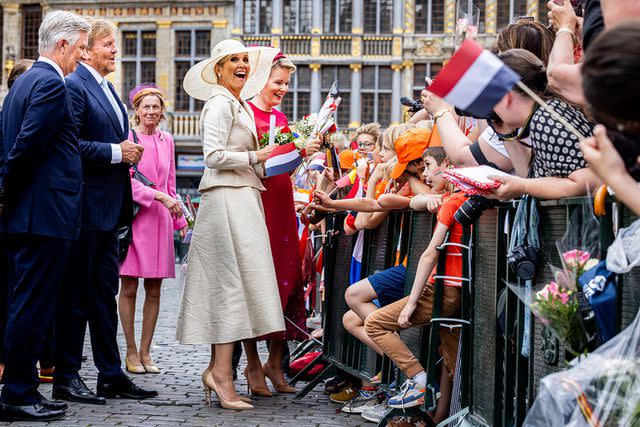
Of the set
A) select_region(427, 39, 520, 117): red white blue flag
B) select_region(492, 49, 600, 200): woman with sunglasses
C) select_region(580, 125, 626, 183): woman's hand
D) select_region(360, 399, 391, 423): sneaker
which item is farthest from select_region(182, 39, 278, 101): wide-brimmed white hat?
select_region(580, 125, 626, 183): woman's hand

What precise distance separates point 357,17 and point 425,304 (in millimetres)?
35202

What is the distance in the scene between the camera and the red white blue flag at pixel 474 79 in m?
3.10

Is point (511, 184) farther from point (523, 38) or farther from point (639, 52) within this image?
point (639, 52)

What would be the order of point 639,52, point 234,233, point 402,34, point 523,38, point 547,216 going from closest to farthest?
point 639,52 → point 547,216 → point 523,38 → point 234,233 → point 402,34

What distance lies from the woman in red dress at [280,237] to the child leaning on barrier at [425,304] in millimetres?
1699

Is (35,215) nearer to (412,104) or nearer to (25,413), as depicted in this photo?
(25,413)

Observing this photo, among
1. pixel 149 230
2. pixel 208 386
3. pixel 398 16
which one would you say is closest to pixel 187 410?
pixel 208 386

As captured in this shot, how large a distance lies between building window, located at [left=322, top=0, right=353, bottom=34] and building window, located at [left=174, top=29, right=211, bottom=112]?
4751 mm

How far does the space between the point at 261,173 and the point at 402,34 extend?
108 feet

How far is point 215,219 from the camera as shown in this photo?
6.80m

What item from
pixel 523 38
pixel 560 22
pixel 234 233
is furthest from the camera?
pixel 234 233

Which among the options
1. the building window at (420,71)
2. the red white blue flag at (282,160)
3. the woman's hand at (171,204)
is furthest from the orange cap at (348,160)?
the building window at (420,71)

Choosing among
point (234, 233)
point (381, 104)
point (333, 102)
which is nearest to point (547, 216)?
point (234, 233)

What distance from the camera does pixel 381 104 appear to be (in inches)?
1551
